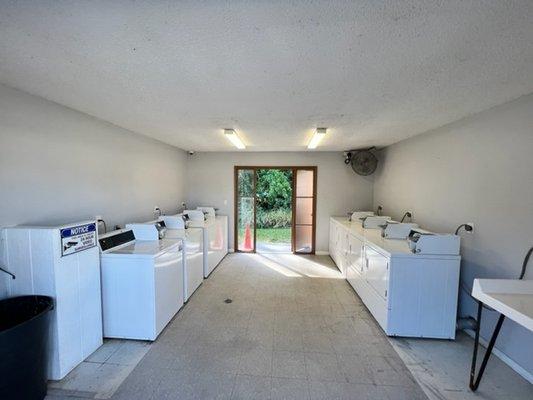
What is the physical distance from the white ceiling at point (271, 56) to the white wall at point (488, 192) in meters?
0.28

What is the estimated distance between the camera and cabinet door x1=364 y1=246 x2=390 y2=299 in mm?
2608

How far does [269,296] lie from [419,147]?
3.15 m

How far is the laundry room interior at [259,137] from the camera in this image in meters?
1.29

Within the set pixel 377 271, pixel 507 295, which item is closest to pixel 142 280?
pixel 377 271

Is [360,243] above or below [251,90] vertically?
below

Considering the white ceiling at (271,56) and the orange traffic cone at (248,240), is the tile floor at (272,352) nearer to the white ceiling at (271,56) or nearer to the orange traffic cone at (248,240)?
the orange traffic cone at (248,240)

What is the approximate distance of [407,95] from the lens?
2.12 meters

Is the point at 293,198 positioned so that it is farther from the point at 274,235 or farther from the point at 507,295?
the point at 507,295

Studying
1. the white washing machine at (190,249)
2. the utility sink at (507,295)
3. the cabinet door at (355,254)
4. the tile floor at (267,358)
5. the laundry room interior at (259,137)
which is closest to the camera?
the laundry room interior at (259,137)

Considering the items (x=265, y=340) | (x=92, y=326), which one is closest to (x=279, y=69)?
(x=265, y=340)

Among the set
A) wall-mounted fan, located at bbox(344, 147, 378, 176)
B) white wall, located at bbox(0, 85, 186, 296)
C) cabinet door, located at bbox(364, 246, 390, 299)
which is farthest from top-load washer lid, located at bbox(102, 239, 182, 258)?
wall-mounted fan, located at bbox(344, 147, 378, 176)

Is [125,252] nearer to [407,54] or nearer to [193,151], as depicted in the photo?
[407,54]

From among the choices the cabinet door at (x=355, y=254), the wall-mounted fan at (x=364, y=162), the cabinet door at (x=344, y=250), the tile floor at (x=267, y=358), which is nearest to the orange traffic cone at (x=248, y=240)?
the cabinet door at (x=344, y=250)

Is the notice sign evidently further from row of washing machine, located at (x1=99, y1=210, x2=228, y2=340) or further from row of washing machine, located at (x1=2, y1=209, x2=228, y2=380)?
row of washing machine, located at (x1=99, y1=210, x2=228, y2=340)
